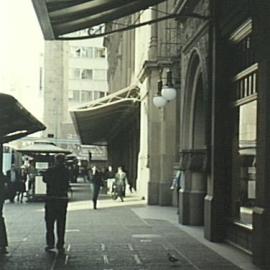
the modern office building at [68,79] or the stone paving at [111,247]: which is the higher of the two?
the modern office building at [68,79]

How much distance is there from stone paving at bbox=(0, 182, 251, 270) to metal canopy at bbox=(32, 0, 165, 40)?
4303mm

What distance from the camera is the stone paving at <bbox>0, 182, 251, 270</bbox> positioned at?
453 inches

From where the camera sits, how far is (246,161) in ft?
46.5

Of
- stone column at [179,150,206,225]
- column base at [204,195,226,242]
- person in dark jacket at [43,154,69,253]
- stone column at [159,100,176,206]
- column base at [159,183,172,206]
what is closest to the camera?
person in dark jacket at [43,154,69,253]

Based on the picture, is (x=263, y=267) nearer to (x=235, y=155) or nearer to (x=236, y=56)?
(x=235, y=155)

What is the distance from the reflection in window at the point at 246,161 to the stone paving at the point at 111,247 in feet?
3.48

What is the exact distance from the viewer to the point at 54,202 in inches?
538

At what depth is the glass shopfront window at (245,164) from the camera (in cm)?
1344

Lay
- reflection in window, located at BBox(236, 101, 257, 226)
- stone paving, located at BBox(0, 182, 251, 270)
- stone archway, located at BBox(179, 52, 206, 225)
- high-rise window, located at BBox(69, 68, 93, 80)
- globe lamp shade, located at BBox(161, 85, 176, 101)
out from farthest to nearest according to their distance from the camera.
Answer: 1. high-rise window, located at BBox(69, 68, 93, 80)
2. globe lamp shade, located at BBox(161, 85, 176, 101)
3. stone archway, located at BBox(179, 52, 206, 225)
4. reflection in window, located at BBox(236, 101, 257, 226)
5. stone paving, located at BBox(0, 182, 251, 270)

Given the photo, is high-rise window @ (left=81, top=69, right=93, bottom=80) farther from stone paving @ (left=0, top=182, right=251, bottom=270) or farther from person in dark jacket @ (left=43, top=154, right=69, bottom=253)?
person in dark jacket @ (left=43, top=154, right=69, bottom=253)

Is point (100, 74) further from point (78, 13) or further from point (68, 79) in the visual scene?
point (78, 13)

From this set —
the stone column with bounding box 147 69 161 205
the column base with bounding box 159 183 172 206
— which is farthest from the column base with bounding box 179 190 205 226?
the stone column with bounding box 147 69 161 205

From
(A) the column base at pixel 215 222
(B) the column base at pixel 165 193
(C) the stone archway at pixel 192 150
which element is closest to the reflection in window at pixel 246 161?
(A) the column base at pixel 215 222

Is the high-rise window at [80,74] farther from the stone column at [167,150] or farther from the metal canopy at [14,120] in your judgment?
the metal canopy at [14,120]
